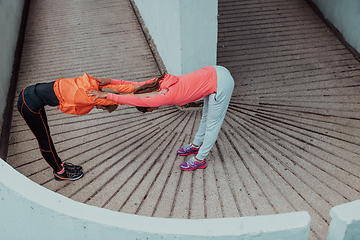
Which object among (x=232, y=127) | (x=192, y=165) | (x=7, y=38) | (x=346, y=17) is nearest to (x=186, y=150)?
(x=192, y=165)

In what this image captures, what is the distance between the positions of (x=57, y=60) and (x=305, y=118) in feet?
12.5

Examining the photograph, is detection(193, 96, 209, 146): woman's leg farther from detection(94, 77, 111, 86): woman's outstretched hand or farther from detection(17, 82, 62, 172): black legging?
detection(17, 82, 62, 172): black legging

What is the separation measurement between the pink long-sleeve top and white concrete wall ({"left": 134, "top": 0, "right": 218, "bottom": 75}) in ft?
3.60

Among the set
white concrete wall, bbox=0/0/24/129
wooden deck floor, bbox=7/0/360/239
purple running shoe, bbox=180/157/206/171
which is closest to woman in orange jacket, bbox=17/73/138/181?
wooden deck floor, bbox=7/0/360/239

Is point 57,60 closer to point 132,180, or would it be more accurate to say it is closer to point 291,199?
point 132,180

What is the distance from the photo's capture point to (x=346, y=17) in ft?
15.3

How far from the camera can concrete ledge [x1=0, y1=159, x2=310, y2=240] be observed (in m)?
1.57

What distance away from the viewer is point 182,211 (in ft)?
8.09

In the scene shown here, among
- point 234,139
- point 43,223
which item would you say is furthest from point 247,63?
point 43,223

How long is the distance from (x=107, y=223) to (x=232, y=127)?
6.96 feet

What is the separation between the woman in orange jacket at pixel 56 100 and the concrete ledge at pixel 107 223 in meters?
0.63

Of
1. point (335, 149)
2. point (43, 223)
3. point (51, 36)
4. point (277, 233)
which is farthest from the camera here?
point (51, 36)

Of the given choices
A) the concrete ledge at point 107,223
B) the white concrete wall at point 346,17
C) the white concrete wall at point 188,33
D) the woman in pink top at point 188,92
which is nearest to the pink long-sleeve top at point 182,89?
the woman in pink top at point 188,92

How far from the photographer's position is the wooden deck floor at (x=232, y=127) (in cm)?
259
